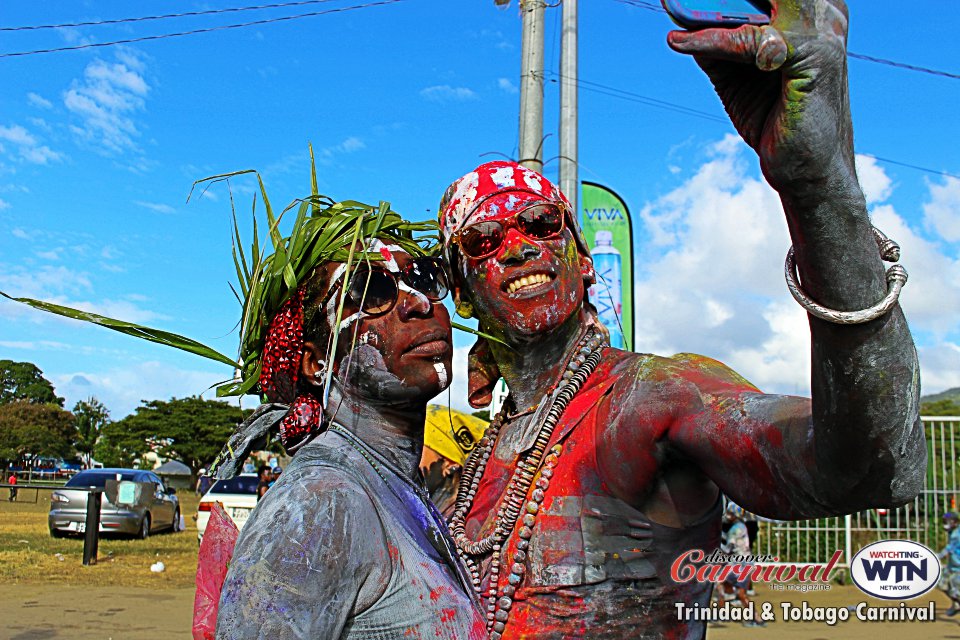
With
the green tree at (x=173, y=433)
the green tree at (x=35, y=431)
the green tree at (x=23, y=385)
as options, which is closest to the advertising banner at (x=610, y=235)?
the green tree at (x=173, y=433)

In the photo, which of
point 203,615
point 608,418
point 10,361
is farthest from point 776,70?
point 10,361

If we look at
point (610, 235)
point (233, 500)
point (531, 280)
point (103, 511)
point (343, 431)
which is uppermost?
point (610, 235)

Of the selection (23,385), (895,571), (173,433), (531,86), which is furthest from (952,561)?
(23,385)

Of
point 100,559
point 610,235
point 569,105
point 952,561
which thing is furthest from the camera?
point 100,559

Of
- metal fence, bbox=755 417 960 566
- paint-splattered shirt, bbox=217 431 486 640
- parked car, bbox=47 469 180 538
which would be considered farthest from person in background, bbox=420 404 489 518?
parked car, bbox=47 469 180 538

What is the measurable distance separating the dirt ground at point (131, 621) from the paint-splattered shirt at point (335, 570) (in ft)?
24.7

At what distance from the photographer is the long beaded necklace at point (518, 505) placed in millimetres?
2219

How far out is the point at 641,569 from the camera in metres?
2.14

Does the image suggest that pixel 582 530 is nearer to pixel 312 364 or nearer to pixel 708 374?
pixel 708 374

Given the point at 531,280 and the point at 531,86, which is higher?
the point at 531,86

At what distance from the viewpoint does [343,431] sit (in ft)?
6.41

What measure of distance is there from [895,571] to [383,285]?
333 inches

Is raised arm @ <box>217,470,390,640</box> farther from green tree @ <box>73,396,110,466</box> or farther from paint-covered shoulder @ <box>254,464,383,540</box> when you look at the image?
green tree @ <box>73,396,110,466</box>

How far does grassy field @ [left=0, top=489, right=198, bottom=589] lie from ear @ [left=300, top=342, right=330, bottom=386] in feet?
34.9
